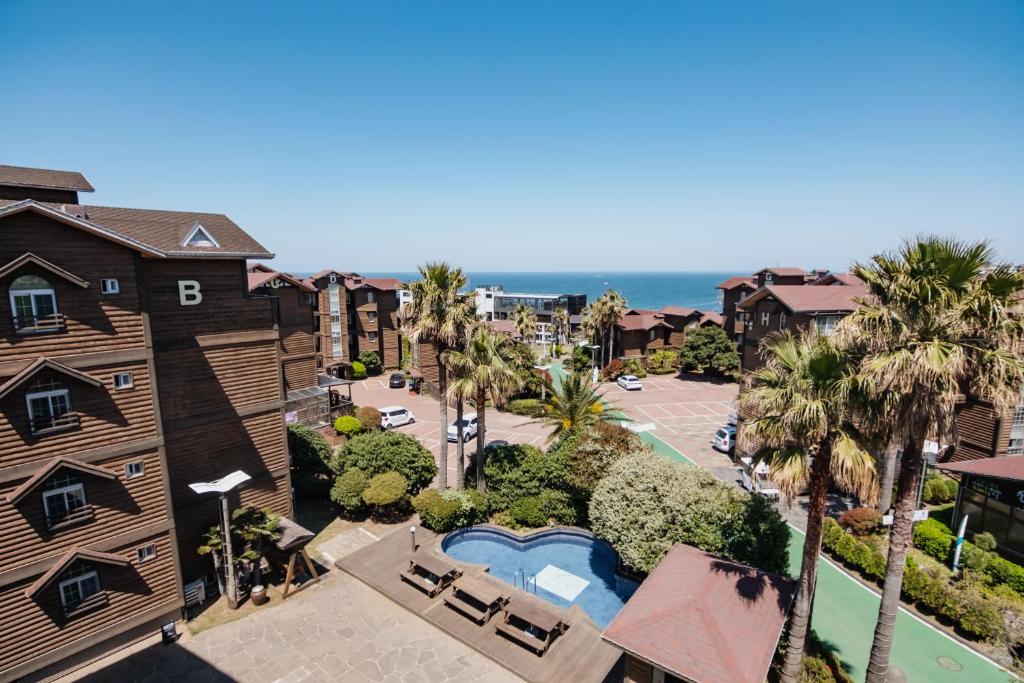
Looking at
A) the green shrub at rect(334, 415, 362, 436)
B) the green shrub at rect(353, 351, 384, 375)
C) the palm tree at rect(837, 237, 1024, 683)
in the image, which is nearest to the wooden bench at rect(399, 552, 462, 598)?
the palm tree at rect(837, 237, 1024, 683)

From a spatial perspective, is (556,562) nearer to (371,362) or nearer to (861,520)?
(861,520)

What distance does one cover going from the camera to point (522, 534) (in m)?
23.7

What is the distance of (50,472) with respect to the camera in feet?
47.7

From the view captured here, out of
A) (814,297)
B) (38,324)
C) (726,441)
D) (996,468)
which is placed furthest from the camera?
(726,441)

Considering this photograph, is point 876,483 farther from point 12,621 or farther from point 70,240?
point 12,621

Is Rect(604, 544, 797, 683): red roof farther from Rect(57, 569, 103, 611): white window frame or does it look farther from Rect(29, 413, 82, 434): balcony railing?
Rect(29, 413, 82, 434): balcony railing

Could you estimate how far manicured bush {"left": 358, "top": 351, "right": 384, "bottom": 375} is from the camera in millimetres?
59000

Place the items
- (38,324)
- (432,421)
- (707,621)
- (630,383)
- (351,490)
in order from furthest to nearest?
(630,383)
(432,421)
(351,490)
(38,324)
(707,621)

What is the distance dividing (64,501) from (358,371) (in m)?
43.0

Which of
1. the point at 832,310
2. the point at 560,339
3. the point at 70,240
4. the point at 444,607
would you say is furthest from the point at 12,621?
the point at 560,339

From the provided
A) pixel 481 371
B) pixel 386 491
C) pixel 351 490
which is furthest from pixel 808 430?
pixel 351 490

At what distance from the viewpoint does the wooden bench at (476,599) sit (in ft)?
58.6

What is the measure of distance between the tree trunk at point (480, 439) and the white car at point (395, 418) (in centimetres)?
1623

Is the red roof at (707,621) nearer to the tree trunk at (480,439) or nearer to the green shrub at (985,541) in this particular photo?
the tree trunk at (480,439)
